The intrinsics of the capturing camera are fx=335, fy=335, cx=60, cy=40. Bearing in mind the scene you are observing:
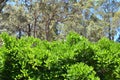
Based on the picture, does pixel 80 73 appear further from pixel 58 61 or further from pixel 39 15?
pixel 39 15

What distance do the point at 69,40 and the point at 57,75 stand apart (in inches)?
28.4

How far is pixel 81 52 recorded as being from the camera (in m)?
5.07

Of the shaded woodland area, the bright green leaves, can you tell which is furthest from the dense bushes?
the shaded woodland area

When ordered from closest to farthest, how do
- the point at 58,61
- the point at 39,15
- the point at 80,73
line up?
the point at 80,73 → the point at 58,61 → the point at 39,15

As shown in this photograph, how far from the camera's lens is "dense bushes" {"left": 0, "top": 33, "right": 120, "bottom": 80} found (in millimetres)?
4758

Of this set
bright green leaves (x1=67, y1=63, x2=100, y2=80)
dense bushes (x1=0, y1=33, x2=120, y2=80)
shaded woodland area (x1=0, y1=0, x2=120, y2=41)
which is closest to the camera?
bright green leaves (x1=67, y1=63, x2=100, y2=80)

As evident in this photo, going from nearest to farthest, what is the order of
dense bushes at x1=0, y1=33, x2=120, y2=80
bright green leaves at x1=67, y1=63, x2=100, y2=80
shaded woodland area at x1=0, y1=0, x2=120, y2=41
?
bright green leaves at x1=67, y1=63, x2=100, y2=80 → dense bushes at x1=0, y1=33, x2=120, y2=80 → shaded woodland area at x1=0, y1=0, x2=120, y2=41

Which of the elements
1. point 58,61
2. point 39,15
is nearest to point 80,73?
point 58,61

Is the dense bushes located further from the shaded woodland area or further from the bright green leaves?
the shaded woodland area

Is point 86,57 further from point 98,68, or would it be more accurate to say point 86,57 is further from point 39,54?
point 39,54

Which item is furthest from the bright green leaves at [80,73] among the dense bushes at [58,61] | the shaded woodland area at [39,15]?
the shaded woodland area at [39,15]

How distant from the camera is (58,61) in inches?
192

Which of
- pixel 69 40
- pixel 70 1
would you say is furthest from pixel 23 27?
pixel 69 40

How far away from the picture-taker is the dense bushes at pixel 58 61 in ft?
15.6
